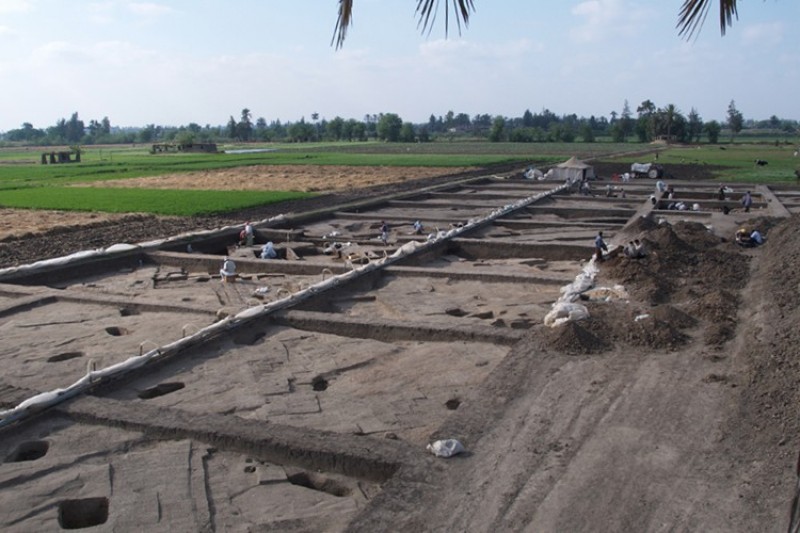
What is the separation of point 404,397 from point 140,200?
64.2ft

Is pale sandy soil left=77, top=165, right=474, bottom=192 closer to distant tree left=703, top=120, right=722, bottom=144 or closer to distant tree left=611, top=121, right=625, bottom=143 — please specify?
distant tree left=703, top=120, right=722, bottom=144

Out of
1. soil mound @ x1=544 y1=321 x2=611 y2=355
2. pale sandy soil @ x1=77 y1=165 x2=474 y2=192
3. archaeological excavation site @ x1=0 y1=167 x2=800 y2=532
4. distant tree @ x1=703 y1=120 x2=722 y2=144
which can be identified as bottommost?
archaeological excavation site @ x1=0 y1=167 x2=800 y2=532

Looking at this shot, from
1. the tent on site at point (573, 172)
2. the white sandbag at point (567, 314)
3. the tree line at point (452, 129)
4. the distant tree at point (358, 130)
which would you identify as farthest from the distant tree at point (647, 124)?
the white sandbag at point (567, 314)

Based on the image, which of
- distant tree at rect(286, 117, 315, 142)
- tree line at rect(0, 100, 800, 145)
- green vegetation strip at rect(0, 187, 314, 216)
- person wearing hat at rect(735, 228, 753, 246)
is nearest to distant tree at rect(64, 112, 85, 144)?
tree line at rect(0, 100, 800, 145)

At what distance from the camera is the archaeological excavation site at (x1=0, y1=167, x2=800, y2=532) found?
4328 mm

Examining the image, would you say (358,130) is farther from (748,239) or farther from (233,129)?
(748,239)

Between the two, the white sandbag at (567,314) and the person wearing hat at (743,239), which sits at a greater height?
the person wearing hat at (743,239)

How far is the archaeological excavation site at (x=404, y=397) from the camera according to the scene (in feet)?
14.2

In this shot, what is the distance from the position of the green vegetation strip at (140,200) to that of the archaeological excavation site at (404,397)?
374 inches

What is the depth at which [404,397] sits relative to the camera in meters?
6.29

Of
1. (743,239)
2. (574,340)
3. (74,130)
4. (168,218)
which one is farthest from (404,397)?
(74,130)

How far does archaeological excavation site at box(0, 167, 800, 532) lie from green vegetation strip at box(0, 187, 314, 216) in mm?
9492

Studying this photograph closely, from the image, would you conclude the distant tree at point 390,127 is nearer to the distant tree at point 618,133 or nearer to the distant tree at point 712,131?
the distant tree at point 618,133

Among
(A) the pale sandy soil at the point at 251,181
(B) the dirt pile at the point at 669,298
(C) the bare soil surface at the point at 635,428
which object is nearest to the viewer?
(C) the bare soil surface at the point at 635,428
